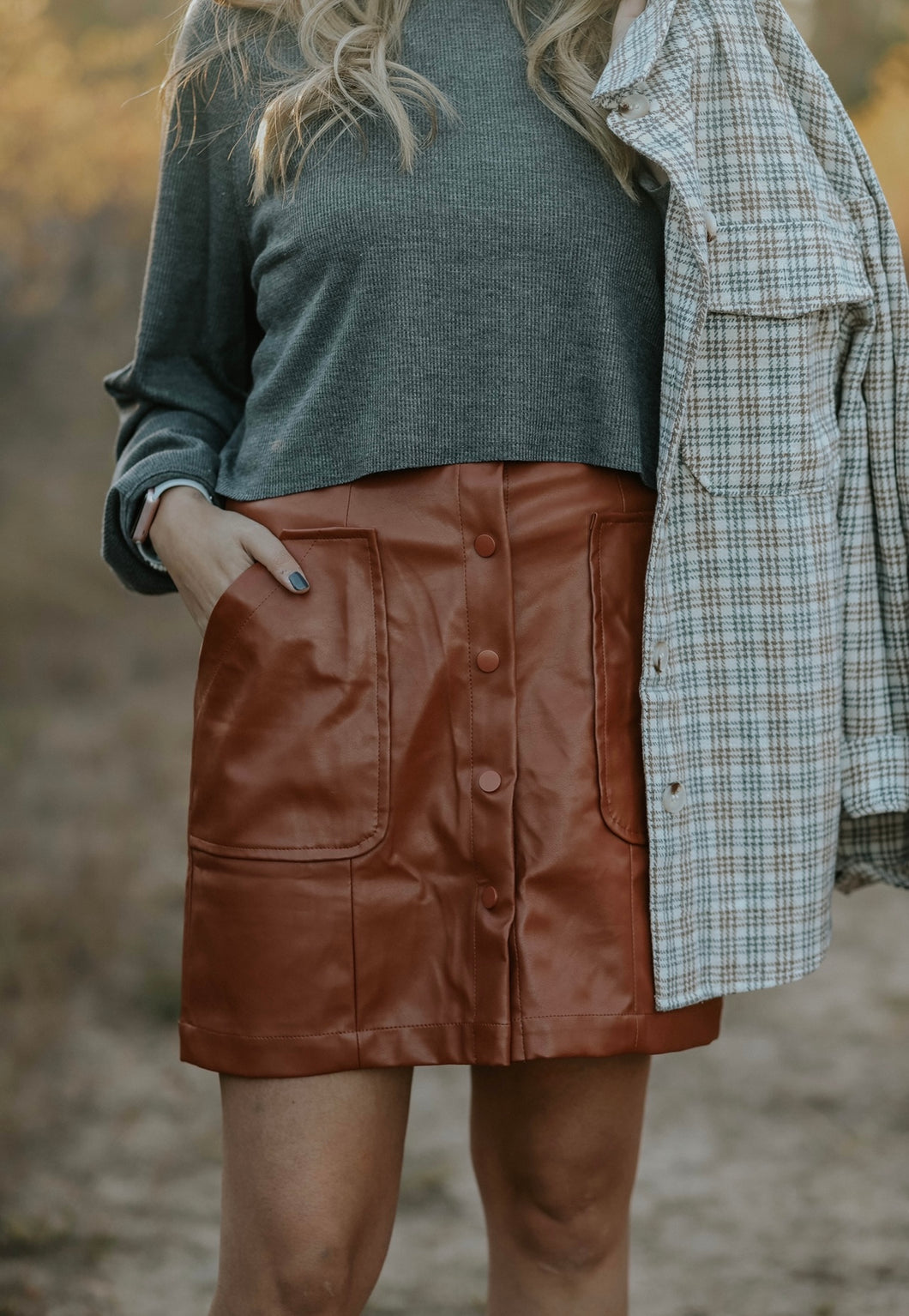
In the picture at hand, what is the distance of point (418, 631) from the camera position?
49.0 inches

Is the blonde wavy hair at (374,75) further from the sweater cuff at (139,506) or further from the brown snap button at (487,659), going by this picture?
the brown snap button at (487,659)

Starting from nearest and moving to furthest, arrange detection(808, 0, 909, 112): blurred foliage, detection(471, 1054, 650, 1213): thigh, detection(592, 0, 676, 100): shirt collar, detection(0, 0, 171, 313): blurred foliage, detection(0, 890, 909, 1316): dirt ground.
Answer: detection(592, 0, 676, 100): shirt collar, detection(471, 1054, 650, 1213): thigh, detection(0, 890, 909, 1316): dirt ground, detection(808, 0, 909, 112): blurred foliage, detection(0, 0, 171, 313): blurred foliage

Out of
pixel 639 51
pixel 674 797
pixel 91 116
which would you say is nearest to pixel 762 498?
pixel 674 797

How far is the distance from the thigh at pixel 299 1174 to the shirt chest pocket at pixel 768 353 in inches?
27.5

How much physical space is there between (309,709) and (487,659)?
175 mm

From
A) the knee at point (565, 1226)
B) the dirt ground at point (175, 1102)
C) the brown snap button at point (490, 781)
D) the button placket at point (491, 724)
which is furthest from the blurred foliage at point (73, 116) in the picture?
the knee at point (565, 1226)

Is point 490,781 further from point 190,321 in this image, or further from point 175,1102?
point 175,1102

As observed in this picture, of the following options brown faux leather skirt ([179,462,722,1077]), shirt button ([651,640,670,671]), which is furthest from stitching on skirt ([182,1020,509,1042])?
shirt button ([651,640,670,671])

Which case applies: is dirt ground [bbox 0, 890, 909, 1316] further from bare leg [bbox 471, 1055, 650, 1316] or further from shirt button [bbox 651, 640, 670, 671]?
shirt button [bbox 651, 640, 670, 671]

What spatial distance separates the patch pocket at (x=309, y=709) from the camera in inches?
48.8

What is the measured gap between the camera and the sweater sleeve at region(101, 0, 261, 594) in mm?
1392

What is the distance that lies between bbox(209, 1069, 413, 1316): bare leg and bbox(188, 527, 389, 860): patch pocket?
238 millimetres

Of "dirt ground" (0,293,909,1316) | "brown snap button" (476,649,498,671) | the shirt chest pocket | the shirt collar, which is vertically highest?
the shirt collar

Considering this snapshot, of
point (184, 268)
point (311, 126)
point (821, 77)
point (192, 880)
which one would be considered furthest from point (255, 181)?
point (192, 880)
